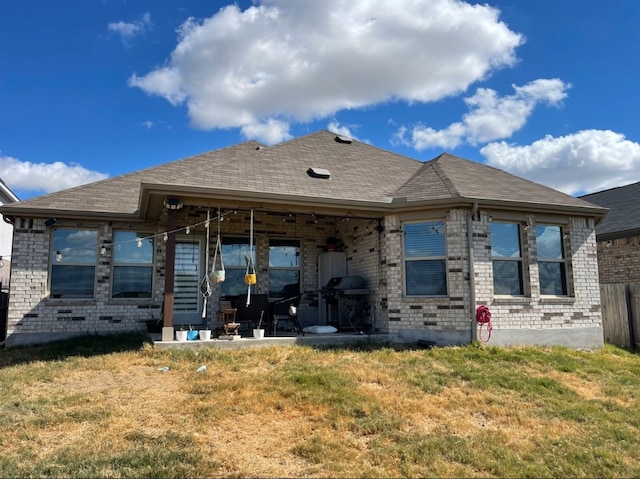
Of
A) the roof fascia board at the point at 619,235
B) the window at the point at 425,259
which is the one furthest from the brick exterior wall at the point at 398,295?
the roof fascia board at the point at 619,235

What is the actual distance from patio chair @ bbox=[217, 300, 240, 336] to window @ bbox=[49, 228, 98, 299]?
2957 millimetres

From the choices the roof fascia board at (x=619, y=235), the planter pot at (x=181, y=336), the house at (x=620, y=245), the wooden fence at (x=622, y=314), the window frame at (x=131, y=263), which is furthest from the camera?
the house at (x=620, y=245)

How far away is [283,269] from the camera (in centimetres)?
1121

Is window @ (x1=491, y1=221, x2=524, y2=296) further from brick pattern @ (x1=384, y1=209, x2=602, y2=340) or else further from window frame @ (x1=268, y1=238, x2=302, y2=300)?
window frame @ (x1=268, y1=238, x2=302, y2=300)

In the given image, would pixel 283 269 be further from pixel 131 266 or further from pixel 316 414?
pixel 316 414

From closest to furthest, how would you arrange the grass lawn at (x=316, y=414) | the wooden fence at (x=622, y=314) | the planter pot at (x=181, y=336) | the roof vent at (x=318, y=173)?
the grass lawn at (x=316, y=414)
the planter pot at (x=181, y=336)
the roof vent at (x=318, y=173)
the wooden fence at (x=622, y=314)

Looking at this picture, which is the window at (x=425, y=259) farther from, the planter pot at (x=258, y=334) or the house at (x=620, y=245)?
the house at (x=620, y=245)

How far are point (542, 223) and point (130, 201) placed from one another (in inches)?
360

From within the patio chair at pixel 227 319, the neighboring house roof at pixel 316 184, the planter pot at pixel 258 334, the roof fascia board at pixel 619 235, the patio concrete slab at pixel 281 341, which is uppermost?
the neighboring house roof at pixel 316 184

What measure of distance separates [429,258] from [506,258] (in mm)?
1605

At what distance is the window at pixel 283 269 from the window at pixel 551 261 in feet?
17.9

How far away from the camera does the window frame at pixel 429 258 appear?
9.00 metres

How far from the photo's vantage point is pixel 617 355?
30.9 ft

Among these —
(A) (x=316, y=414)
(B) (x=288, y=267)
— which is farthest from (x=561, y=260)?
(A) (x=316, y=414)
